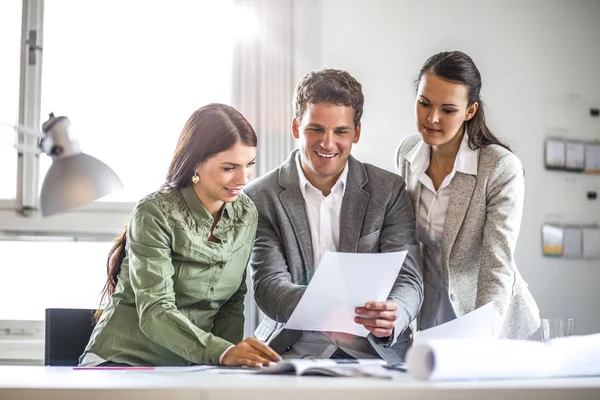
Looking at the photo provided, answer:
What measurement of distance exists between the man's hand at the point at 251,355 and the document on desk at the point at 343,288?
18cm

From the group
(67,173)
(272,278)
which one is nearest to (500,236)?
(272,278)

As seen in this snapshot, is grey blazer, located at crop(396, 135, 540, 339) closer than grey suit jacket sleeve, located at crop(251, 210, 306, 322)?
No

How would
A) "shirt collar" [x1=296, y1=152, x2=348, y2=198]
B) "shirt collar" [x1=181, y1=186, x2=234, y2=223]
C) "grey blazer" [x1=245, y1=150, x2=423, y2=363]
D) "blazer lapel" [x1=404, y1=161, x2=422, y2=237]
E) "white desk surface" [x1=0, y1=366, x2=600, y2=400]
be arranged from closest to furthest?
1. "white desk surface" [x1=0, y1=366, x2=600, y2=400]
2. "shirt collar" [x1=181, y1=186, x2=234, y2=223]
3. "grey blazer" [x1=245, y1=150, x2=423, y2=363]
4. "shirt collar" [x1=296, y1=152, x2=348, y2=198]
5. "blazer lapel" [x1=404, y1=161, x2=422, y2=237]

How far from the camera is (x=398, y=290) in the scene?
1866 mm

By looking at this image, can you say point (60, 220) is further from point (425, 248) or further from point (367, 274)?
point (367, 274)

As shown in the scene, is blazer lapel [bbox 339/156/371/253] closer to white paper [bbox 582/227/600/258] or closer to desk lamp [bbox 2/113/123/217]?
desk lamp [bbox 2/113/123/217]

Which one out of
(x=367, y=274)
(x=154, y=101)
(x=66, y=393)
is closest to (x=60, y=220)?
(x=154, y=101)

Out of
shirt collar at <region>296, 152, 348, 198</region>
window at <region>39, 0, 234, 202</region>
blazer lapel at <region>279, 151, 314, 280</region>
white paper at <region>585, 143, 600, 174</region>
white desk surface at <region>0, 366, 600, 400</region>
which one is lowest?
white desk surface at <region>0, 366, 600, 400</region>

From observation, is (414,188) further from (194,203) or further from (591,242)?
(591,242)

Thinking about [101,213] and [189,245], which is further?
[101,213]

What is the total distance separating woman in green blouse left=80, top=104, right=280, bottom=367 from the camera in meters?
1.59

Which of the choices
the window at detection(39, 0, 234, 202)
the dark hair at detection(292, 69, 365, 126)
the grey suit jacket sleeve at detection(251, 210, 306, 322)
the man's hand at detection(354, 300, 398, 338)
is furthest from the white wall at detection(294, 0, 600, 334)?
the man's hand at detection(354, 300, 398, 338)

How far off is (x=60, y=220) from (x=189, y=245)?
177 centimetres

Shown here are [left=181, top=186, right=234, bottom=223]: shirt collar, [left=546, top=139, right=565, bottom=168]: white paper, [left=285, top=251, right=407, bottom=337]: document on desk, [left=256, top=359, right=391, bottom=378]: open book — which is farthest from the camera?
[left=546, top=139, right=565, bottom=168]: white paper
